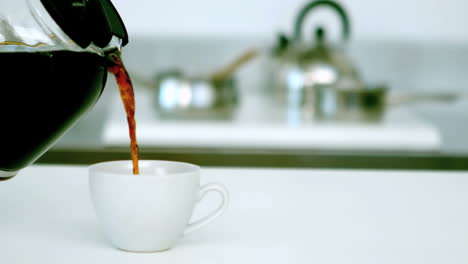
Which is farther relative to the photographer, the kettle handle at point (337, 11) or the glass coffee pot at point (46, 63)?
the kettle handle at point (337, 11)

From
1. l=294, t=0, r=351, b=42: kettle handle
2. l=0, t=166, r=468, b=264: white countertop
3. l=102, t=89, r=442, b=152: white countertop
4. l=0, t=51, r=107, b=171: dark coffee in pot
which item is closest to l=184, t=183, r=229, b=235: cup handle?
l=0, t=166, r=468, b=264: white countertop

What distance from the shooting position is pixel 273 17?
260 centimetres

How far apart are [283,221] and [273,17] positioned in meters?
2.06

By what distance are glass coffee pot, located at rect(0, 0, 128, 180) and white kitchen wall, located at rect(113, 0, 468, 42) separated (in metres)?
2.07

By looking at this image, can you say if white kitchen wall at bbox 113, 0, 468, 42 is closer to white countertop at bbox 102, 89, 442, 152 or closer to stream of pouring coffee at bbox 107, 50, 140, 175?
white countertop at bbox 102, 89, 442, 152

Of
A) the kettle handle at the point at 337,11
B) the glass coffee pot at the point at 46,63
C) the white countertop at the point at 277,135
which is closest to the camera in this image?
the glass coffee pot at the point at 46,63

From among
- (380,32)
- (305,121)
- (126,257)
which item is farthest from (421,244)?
(380,32)

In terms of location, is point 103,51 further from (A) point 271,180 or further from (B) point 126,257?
(A) point 271,180

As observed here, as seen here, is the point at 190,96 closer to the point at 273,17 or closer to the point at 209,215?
the point at 273,17

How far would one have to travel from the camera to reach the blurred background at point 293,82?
1.96m

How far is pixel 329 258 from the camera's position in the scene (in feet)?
1.61

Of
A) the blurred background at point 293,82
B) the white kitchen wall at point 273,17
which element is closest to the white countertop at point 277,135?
the blurred background at point 293,82

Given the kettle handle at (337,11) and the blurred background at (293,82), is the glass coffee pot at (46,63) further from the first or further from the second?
the kettle handle at (337,11)

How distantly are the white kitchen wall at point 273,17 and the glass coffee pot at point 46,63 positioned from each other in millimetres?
2069
